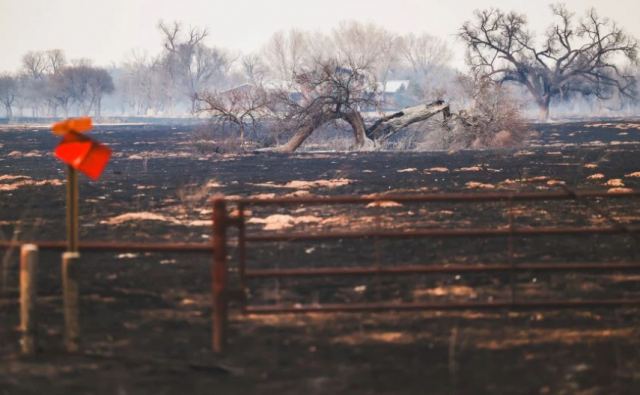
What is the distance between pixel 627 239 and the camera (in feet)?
51.3

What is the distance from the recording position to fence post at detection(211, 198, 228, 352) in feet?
26.1

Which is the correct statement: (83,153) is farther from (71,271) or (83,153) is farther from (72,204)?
(71,271)

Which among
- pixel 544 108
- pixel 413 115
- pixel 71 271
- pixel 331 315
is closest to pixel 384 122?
pixel 413 115

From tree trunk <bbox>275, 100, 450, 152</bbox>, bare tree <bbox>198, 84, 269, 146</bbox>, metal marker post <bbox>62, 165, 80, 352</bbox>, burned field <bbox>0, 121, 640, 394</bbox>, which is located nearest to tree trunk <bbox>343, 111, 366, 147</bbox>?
tree trunk <bbox>275, 100, 450, 152</bbox>

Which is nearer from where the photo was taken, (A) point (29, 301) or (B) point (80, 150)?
(B) point (80, 150)

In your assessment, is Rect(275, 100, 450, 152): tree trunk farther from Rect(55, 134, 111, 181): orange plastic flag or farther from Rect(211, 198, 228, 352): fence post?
Rect(55, 134, 111, 181): orange plastic flag

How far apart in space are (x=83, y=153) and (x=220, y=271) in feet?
4.76

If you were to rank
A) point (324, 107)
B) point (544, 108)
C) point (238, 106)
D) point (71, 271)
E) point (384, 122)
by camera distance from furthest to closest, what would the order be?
point (544, 108), point (238, 106), point (384, 122), point (324, 107), point (71, 271)

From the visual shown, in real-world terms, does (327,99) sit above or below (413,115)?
above

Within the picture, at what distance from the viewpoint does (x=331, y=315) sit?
9.89 metres

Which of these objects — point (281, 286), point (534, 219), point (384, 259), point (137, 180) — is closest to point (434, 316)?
point (281, 286)

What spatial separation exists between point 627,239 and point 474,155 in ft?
88.1

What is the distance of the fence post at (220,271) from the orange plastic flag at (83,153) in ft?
3.19

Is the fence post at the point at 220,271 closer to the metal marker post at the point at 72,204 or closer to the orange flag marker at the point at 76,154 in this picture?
the orange flag marker at the point at 76,154
